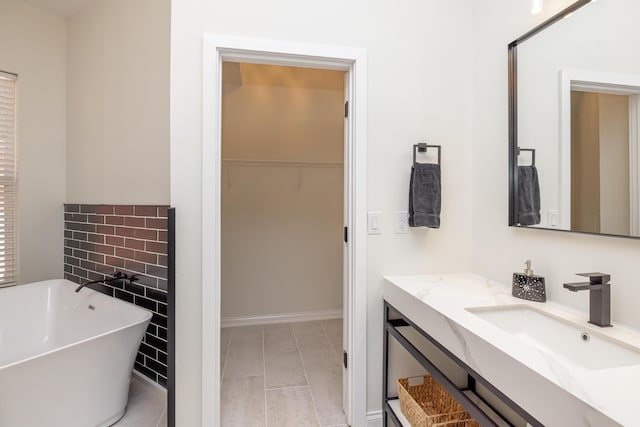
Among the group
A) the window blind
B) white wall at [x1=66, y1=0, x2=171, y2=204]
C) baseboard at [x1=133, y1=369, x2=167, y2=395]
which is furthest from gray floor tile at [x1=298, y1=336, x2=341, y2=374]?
the window blind

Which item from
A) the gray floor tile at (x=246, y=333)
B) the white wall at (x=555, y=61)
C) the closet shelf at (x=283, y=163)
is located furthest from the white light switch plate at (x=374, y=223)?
the gray floor tile at (x=246, y=333)

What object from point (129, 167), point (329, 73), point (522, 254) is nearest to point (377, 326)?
point (522, 254)

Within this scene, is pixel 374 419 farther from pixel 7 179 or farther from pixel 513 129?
pixel 7 179

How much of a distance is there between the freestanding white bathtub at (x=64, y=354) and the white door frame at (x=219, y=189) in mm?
484

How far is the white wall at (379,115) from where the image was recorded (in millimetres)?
1531

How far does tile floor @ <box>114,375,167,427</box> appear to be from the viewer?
5.71 ft

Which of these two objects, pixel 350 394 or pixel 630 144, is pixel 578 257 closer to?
pixel 630 144

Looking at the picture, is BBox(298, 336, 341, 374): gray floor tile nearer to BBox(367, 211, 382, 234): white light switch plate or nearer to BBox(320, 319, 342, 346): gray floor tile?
BBox(320, 319, 342, 346): gray floor tile

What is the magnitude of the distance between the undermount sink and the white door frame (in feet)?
2.25

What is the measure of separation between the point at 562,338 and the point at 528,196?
26.1 inches

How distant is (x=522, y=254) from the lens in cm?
151

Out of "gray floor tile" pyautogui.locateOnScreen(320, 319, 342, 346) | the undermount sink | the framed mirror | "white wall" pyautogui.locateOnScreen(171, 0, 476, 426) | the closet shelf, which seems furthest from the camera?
the closet shelf

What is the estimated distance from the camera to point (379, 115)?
5.62ft

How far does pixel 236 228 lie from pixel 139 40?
1789 mm
